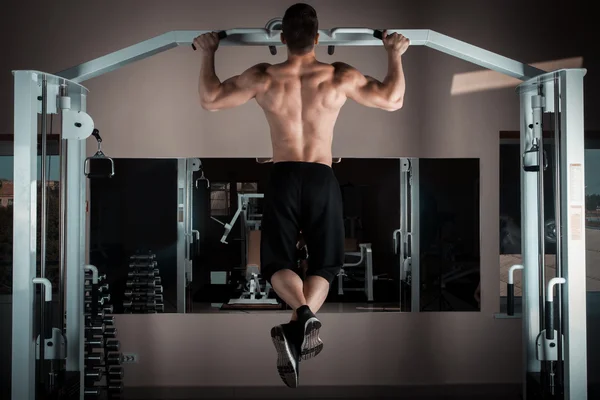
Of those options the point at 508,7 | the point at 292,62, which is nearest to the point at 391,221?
the point at 508,7

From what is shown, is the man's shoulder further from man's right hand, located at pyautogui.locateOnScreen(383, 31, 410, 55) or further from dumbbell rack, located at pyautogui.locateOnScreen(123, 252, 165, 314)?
dumbbell rack, located at pyautogui.locateOnScreen(123, 252, 165, 314)

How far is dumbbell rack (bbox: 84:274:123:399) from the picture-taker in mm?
3575

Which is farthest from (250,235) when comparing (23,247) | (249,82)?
(249,82)

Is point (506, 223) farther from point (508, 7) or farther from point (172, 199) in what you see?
point (172, 199)

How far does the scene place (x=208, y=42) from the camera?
8.38 feet

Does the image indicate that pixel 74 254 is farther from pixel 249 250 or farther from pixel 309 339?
pixel 309 339

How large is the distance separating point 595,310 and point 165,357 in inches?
204

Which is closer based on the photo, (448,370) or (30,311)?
(30,311)

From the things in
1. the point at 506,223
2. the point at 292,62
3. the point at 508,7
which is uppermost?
the point at 508,7

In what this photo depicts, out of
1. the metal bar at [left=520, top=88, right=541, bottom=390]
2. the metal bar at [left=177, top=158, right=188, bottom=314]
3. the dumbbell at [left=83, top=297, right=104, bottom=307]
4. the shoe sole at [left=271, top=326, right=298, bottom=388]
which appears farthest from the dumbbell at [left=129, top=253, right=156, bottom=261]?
the metal bar at [left=520, top=88, right=541, bottom=390]

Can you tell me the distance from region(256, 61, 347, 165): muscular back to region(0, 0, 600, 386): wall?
189 cm

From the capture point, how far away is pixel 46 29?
13.9ft

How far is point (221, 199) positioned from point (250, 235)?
0.35m

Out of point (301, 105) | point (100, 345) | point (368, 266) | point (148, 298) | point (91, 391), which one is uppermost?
point (301, 105)
